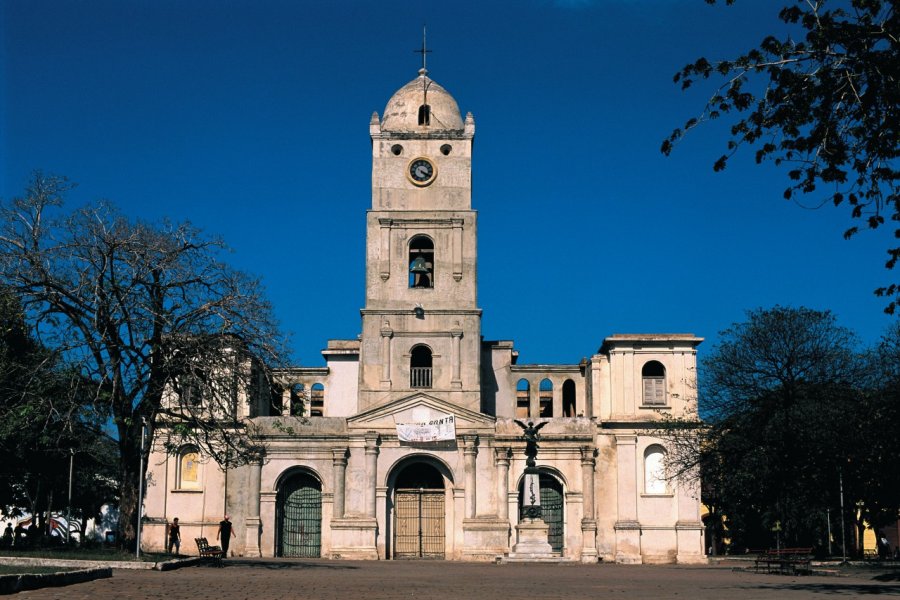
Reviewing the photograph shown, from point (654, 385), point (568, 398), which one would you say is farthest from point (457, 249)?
point (654, 385)

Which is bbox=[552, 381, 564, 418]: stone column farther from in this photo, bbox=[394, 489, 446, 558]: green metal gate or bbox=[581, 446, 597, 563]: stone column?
bbox=[394, 489, 446, 558]: green metal gate

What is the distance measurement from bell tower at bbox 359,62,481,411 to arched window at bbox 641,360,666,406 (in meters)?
7.09

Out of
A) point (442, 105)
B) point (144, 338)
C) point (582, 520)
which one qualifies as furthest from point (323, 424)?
point (144, 338)

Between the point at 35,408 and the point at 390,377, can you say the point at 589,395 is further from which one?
the point at 35,408

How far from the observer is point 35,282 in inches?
1172

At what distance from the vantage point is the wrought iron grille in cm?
4884

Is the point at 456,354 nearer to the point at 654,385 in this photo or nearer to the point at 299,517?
the point at 654,385

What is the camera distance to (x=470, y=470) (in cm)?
4834

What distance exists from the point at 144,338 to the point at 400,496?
2038cm

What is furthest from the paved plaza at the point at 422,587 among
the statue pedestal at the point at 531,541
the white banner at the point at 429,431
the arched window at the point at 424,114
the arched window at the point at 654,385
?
the arched window at the point at 424,114

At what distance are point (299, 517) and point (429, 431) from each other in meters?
6.58

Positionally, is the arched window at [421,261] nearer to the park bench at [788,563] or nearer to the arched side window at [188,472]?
the arched side window at [188,472]

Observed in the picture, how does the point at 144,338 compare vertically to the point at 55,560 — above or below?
above

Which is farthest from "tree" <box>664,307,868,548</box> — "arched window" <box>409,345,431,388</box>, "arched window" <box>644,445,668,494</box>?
"arched window" <box>409,345,431,388</box>
